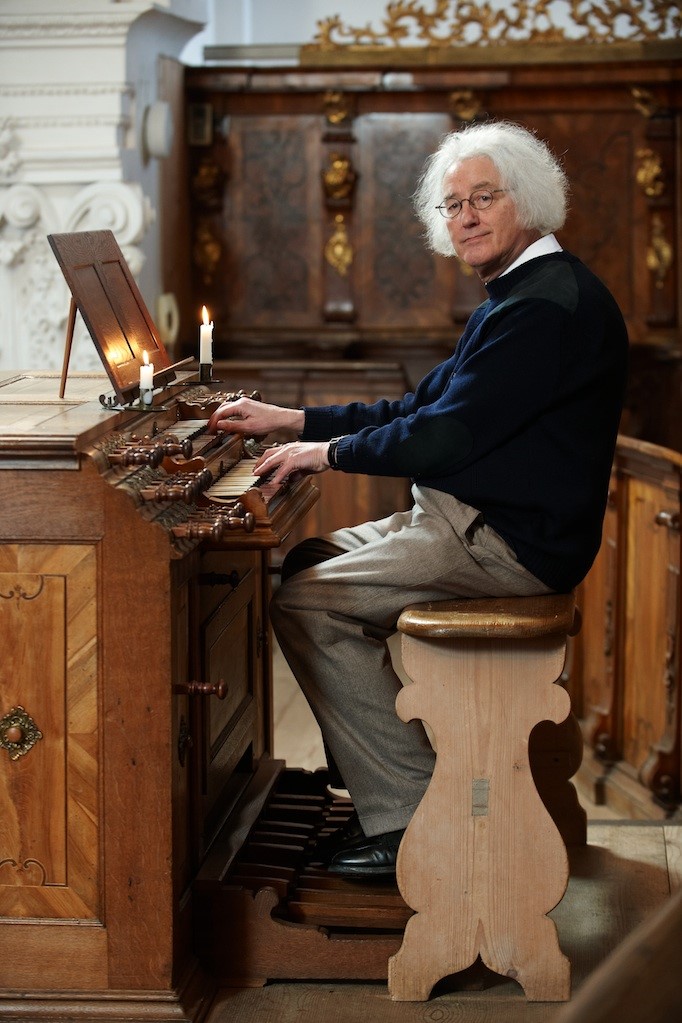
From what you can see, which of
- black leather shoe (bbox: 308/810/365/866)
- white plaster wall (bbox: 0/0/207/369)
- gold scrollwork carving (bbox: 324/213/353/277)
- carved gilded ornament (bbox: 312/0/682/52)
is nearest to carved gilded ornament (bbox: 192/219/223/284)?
gold scrollwork carving (bbox: 324/213/353/277)

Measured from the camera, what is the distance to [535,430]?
2.79 meters

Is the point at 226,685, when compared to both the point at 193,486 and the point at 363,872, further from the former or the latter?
the point at 363,872

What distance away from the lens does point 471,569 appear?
9.18 ft

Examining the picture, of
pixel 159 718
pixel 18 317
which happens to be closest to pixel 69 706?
pixel 159 718

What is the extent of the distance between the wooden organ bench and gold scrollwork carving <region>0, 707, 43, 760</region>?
0.66 m

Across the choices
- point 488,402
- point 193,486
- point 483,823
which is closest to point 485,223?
point 488,402

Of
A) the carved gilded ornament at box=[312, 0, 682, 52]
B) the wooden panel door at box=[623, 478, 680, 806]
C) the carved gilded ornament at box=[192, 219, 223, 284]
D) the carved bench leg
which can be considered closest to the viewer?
the carved bench leg

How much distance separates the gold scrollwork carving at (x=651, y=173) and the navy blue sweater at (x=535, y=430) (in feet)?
16.0

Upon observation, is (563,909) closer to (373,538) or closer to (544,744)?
(544,744)

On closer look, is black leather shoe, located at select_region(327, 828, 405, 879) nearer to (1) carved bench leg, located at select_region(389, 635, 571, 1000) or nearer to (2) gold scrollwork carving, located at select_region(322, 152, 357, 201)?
(1) carved bench leg, located at select_region(389, 635, 571, 1000)

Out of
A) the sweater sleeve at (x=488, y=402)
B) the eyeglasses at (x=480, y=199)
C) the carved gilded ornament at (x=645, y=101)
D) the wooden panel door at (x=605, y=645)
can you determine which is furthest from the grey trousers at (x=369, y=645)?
the carved gilded ornament at (x=645, y=101)

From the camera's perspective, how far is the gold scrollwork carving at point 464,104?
7.40 meters

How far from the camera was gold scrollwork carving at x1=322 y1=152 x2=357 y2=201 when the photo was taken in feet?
24.4

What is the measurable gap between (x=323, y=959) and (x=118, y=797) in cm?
55
